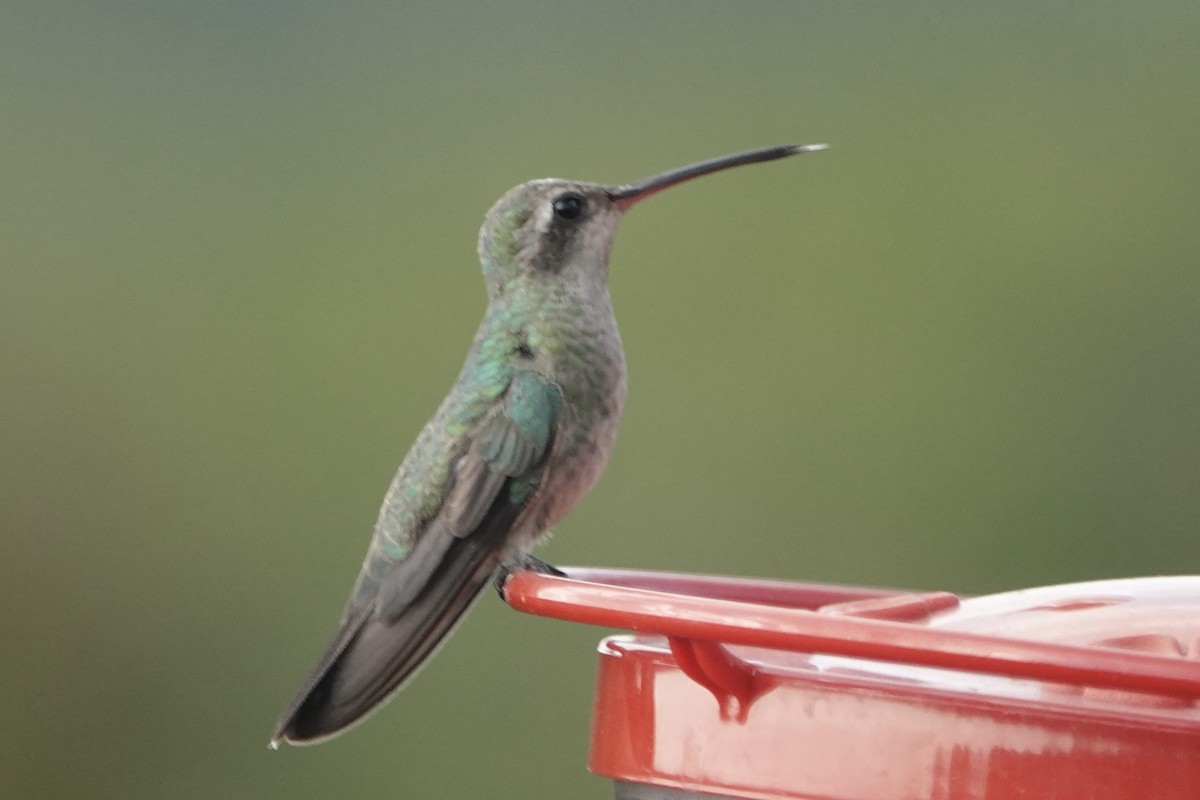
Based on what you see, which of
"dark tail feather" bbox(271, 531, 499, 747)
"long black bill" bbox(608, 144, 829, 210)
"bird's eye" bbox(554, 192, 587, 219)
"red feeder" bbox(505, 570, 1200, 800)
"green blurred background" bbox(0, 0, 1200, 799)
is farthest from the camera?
"green blurred background" bbox(0, 0, 1200, 799)

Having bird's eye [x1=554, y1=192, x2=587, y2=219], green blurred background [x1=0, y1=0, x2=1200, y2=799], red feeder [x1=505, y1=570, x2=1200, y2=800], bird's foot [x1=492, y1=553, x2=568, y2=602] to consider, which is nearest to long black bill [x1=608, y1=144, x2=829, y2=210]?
bird's eye [x1=554, y1=192, x2=587, y2=219]

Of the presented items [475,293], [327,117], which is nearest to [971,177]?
[475,293]

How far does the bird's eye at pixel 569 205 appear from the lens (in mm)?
2260

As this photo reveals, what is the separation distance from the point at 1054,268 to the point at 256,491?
2419 mm

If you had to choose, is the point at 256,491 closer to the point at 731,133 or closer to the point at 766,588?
the point at 731,133

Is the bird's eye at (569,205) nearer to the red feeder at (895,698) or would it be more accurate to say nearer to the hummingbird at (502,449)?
the hummingbird at (502,449)

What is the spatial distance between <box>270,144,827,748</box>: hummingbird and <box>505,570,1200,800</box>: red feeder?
1.49 feet

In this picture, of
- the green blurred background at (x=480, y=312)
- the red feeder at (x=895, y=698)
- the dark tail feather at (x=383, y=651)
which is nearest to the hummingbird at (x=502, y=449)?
the dark tail feather at (x=383, y=651)

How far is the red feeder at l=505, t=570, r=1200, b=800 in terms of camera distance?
3.15 ft

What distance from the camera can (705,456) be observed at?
4496 millimetres

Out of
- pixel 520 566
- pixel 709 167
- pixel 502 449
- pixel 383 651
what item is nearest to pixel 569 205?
pixel 709 167

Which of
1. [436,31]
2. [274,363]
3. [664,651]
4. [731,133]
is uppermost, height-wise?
[436,31]

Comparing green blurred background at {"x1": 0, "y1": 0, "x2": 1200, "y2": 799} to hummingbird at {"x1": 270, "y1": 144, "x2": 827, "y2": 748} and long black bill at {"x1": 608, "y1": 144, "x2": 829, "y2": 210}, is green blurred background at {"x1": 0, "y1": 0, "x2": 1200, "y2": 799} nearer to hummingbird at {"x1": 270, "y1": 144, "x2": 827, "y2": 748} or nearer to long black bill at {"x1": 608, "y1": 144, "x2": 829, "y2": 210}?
hummingbird at {"x1": 270, "y1": 144, "x2": 827, "y2": 748}

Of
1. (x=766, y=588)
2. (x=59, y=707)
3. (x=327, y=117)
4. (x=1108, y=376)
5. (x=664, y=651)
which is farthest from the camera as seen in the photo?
(x=327, y=117)
